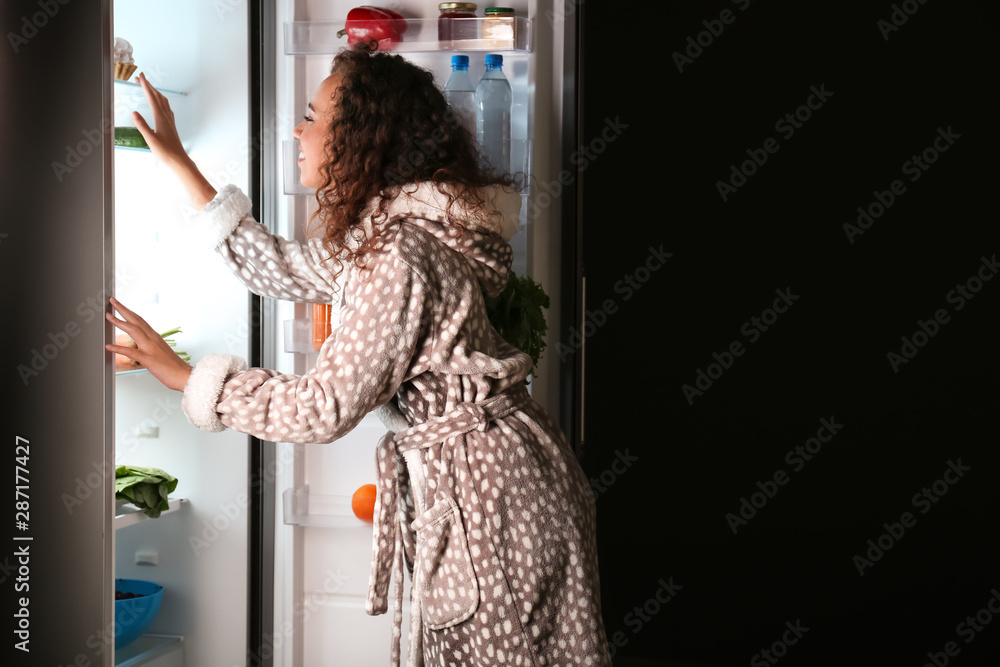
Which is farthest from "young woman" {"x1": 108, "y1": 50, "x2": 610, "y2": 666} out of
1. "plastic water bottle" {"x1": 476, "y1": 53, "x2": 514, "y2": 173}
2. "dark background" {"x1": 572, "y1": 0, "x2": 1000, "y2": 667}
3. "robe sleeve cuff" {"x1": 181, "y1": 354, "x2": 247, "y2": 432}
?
"dark background" {"x1": 572, "y1": 0, "x2": 1000, "y2": 667}

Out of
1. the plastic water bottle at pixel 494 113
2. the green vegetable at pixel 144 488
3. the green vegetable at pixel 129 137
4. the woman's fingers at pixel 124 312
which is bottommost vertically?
the green vegetable at pixel 144 488

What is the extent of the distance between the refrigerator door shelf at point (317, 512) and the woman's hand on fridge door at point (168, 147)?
0.66m

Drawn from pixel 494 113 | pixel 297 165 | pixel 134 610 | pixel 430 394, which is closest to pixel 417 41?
pixel 494 113

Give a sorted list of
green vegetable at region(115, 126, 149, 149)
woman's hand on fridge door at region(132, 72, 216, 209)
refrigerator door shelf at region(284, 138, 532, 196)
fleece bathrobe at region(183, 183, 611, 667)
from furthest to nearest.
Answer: refrigerator door shelf at region(284, 138, 532, 196) < green vegetable at region(115, 126, 149, 149) < woman's hand on fridge door at region(132, 72, 216, 209) < fleece bathrobe at region(183, 183, 611, 667)

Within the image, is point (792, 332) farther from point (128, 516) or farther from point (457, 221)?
point (128, 516)

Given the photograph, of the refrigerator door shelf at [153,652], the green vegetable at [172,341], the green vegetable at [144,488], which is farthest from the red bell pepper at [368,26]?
the refrigerator door shelf at [153,652]

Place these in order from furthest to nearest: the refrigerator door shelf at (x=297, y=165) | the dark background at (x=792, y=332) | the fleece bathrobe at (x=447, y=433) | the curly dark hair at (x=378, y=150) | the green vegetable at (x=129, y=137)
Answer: the dark background at (x=792, y=332)
the refrigerator door shelf at (x=297, y=165)
the green vegetable at (x=129, y=137)
the curly dark hair at (x=378, y=150)
the fleece bathrobe at (x=447, y=433)

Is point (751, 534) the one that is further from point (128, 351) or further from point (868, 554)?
point (128, 351)

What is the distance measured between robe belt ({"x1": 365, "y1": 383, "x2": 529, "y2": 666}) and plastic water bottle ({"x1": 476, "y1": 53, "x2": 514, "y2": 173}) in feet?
1.89

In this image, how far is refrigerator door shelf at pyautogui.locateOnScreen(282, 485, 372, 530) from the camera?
5.91 feet

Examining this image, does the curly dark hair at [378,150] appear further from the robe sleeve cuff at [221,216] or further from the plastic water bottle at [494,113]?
the plastic water bottle at [494,113]

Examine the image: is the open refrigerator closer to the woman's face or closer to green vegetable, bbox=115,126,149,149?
green vegetable, bbox=115,126,149,149

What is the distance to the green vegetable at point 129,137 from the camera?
1580 mm

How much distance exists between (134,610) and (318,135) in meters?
0.98
